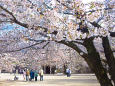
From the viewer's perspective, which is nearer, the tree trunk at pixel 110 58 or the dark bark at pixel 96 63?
the dark bark at pixel 96 63

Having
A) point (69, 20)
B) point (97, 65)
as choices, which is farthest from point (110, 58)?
point (69, 20)

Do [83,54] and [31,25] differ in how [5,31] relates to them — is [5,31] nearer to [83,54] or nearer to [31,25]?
[31,25]

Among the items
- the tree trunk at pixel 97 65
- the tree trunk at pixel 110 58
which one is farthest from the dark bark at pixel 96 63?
the tree trunk at pixel 110 58

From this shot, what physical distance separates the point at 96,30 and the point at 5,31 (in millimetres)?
5148

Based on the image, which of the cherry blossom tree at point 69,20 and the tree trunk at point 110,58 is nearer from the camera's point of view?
the cherry blossom tree at point 69,20

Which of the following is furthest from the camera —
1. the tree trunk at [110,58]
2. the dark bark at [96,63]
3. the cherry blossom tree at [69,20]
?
the tree trunk at [110,58]

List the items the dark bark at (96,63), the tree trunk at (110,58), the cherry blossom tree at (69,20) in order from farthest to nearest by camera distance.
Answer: the tree trunk at (110,58)
the dark bark at (96,63)
the cherry blossom tree at (69,20)

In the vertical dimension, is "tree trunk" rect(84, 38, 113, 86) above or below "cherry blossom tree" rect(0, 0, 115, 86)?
below

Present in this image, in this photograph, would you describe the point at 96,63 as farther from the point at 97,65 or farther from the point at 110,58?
the point at 110,58

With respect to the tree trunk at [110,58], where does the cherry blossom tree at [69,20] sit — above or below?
above

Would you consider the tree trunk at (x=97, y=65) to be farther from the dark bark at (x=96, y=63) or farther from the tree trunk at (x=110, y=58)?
the tree trunk at (x=110, y=58)

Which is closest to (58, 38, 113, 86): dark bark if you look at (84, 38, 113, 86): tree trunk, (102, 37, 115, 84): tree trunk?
(84, 38, 113, 86): tree trunk

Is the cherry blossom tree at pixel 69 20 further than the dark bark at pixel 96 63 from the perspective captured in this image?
No

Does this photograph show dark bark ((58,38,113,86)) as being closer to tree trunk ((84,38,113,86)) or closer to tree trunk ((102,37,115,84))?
tree trunk ((84,38,113,86))
